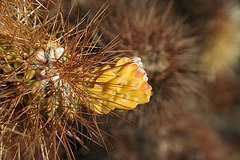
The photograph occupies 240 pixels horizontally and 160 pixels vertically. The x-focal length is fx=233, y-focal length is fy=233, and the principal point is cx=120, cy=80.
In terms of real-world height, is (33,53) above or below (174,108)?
above

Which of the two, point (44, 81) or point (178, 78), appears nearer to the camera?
point (44, 81)

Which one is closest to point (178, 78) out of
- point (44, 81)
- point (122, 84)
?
point (122, 84)

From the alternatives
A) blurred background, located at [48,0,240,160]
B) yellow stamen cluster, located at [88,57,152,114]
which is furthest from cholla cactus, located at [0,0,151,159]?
blurred background, located at [48,0,240,160]

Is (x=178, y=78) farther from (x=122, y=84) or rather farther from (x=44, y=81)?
(x=44, y=81)

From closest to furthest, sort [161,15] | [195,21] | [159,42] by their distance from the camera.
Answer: [159,42] < [161,15] < [195,21]

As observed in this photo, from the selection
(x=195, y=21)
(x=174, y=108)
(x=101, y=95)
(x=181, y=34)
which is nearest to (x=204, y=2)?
(x=195, y=21)

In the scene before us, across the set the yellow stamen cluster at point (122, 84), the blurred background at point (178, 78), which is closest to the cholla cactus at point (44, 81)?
the yellow stamen cluster at point (122, 84)

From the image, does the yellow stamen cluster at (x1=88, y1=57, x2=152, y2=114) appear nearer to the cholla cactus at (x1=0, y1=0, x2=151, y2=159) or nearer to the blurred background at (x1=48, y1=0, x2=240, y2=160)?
the cholla cactus at (x1=0, y1=0, x2=151, y2=159)

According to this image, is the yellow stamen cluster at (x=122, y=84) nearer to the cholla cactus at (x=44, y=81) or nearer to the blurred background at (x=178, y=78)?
the cholla cactus at (x=44, y=81)

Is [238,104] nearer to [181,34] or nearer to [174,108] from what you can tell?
[174,108]
